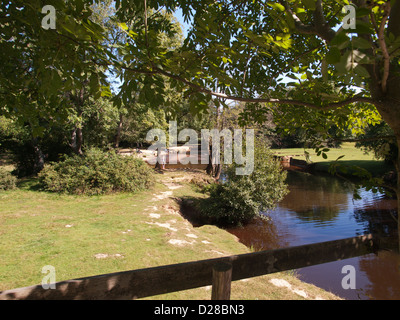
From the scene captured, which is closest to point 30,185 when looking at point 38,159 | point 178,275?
point 38,159

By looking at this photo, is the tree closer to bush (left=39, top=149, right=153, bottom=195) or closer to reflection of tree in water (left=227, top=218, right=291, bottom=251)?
reflection of tree in water (left=227, top=218, right=291, bottom=251)

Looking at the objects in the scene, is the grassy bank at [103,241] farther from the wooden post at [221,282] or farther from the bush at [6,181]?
the wooden post at [221,282]

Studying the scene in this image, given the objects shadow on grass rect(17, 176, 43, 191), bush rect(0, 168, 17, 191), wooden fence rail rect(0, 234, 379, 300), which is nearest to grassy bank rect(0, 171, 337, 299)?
shadow on grass rect(17, 176, 43, 191)

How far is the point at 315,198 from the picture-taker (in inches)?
667

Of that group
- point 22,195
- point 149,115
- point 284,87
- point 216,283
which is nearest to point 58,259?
point 216,283

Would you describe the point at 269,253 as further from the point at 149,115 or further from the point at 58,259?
the point at 149,115

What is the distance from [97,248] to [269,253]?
5.29 m

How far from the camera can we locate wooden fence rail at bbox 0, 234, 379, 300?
5.69 feet

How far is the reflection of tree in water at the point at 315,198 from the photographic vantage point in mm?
13570

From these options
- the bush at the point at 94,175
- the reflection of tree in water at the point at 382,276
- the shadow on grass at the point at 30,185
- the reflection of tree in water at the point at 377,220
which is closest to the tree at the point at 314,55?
the reflection of tree in water at the point at 382,276

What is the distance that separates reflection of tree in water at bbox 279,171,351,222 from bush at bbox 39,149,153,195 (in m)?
8.54

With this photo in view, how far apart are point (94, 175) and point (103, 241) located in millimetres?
6085

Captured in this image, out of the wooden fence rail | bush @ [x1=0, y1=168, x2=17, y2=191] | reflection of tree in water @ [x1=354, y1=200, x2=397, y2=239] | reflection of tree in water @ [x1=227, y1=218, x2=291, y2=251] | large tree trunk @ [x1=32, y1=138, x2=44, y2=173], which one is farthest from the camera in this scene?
large tree trunk @ [x1=32, y1=138, x2=44, y2=173]
